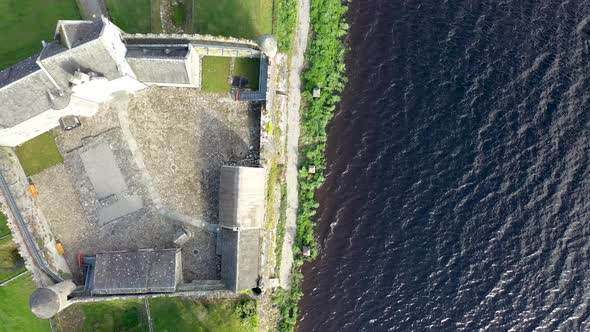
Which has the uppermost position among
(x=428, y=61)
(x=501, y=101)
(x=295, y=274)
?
(x=428, y=61)

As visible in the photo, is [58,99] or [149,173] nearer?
[58,99]

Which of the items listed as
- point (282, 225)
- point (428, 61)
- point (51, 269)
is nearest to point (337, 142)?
point (282, 225)

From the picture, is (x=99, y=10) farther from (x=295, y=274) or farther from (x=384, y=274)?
(x=384, y=274)

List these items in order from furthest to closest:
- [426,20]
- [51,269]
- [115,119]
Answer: [426,20] < [115,119] < [51,269]

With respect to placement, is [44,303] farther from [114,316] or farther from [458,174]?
[458,174]

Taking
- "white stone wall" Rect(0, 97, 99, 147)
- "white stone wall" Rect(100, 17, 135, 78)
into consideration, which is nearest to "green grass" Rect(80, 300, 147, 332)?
"white stone wall" Rect(0, 97, 99, 147)

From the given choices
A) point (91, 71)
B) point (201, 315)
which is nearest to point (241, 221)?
point (201, 315)
